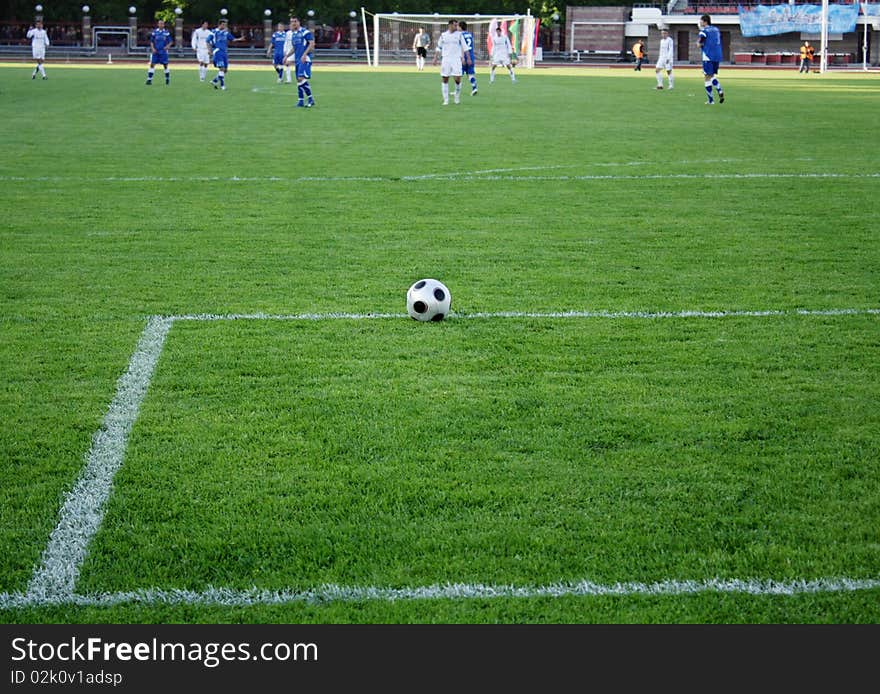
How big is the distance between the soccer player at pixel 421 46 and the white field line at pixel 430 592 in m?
52.4

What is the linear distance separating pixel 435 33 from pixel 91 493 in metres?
54.9

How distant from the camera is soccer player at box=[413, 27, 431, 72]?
5466 cm

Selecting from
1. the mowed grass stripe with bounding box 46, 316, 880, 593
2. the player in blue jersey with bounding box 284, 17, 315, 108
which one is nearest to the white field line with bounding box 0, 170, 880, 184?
the mowed grass stripe with bounding box 46, 316, 880, 593

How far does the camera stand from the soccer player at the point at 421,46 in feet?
179

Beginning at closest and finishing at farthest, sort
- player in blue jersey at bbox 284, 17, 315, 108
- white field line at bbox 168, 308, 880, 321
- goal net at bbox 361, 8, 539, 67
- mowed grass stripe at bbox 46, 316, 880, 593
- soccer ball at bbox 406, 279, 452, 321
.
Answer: mowed grass stripe at bbox 46, 316, 880, 593 < soccer ball at bbox 406, 279, 452, 321 < white field line at bbox 168, 308, 880, 321 < player in blue jersey at bbox 284, 17, 315, 108 < goal net at bbox 361, 8, 539, 67

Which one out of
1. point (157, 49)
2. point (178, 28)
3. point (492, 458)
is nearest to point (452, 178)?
point (492, 458)

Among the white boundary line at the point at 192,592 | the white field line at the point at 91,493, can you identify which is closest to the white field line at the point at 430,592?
the white boundary line at the point at 192,592

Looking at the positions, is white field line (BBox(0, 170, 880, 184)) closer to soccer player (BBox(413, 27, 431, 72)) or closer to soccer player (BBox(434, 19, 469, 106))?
soccer player (BBox(434, 19, 469, 106))

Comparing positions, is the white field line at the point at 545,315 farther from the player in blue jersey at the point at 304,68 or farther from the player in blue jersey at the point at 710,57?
the player in blue jersey at the point at 710,57

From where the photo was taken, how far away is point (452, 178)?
14.2m

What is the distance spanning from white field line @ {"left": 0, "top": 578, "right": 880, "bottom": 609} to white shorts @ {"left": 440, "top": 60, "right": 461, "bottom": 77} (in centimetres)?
2601
